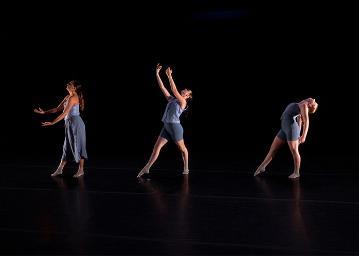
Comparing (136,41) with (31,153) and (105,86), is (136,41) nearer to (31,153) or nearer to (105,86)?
(105,86)

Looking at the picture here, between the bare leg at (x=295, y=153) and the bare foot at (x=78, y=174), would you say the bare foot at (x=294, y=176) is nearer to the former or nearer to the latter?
the bare leg at (x=295, y=153)

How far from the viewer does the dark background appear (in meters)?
13.9

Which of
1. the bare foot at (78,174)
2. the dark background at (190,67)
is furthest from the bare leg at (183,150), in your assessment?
the dark background at (190,67)

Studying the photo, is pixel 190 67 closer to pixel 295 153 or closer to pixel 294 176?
pixel 294 176

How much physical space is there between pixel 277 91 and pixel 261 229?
32.9ft

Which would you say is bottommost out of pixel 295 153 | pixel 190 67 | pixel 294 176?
pixel 294 176

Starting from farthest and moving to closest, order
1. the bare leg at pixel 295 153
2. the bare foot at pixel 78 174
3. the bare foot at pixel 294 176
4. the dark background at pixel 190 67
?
the dark background at pixel 190 67
the bare foot at pixel 78 174
the bare foot at pixel 294 176
the bare leg at pixel 295 153

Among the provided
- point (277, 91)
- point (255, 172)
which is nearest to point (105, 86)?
point (277, 91)

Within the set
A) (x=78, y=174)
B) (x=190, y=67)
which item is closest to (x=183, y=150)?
(x=78, y=174)

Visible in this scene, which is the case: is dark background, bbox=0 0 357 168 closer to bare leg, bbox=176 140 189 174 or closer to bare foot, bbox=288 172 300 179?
bare leg, bbox=176 140 189 174

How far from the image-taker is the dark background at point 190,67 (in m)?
13.9

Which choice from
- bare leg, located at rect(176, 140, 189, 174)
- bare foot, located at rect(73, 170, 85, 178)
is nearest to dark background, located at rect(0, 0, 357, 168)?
bare leg, located at rect(176, 140, 189, 174)

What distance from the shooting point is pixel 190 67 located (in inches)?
593

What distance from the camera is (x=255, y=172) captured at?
930 centimetres
